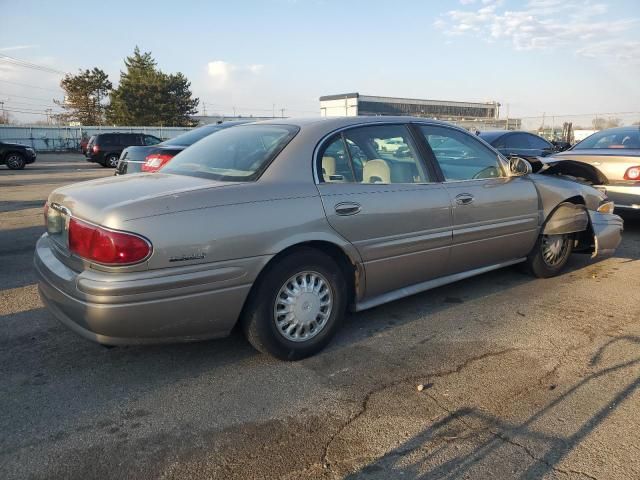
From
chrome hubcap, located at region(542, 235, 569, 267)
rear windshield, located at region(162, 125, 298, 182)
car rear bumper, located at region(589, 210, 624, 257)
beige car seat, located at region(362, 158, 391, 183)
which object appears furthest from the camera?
car rear bumper, located at region(589, 210, 624, 257)

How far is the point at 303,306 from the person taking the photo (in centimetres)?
335

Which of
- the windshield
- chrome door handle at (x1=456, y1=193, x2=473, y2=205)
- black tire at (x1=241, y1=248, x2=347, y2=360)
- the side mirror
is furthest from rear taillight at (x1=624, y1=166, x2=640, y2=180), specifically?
black tire at (x1=241, y1=248, x2=347, y2=360)

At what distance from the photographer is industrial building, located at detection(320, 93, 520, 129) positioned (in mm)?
32438

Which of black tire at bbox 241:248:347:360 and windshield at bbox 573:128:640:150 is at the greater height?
windshield at bbox 573:128:640:150

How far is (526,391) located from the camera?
9.81 ft

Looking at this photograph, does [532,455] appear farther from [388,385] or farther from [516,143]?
[516,143]

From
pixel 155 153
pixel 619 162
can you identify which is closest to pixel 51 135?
pixel 155 153

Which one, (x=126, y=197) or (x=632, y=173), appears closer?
(x=126, y=197)

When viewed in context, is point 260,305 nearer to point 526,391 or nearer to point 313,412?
point 313,412

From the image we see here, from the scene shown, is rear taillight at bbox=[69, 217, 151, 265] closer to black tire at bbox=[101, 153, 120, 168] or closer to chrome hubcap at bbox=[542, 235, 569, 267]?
chrome hubcap at bbox=[542, 235, 569, 267]

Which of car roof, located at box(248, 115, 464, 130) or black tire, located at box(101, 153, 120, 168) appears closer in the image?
car roof, located at box(248, 115, 464, 130)

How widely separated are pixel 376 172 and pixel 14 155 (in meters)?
21.2

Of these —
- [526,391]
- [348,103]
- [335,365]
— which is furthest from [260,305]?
[348,103]

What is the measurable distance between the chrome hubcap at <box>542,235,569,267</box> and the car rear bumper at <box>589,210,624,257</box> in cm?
28
